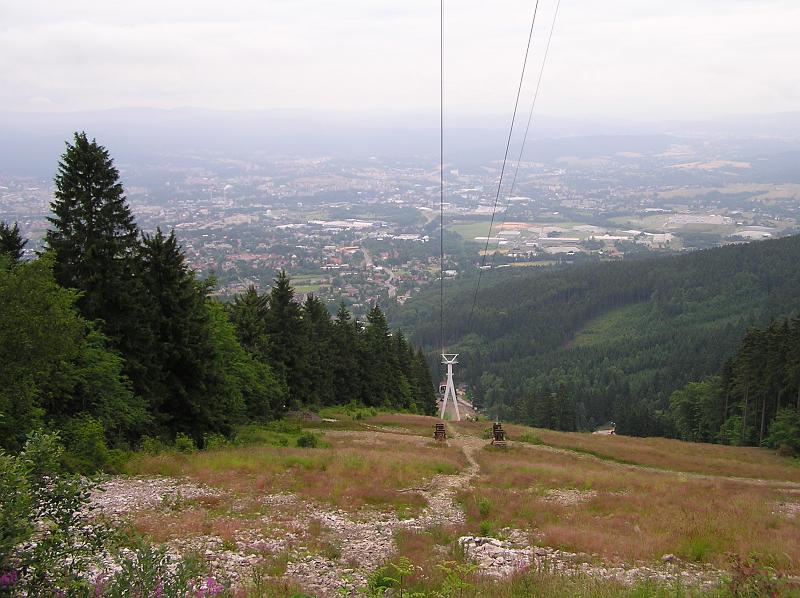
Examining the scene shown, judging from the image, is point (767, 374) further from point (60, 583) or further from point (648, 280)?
point (648, 280)

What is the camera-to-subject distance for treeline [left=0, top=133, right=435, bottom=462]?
1670 centimetres

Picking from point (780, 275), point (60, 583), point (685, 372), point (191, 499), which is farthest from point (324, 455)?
point (780, 275)

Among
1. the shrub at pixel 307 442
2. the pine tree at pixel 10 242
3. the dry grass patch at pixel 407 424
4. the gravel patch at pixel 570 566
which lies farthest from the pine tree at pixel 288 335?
the gravel patch at pixel 570 566

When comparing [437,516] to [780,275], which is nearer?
[437,516]

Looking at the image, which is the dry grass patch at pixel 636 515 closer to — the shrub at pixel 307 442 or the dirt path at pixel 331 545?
the dirt path at pixel 331 545

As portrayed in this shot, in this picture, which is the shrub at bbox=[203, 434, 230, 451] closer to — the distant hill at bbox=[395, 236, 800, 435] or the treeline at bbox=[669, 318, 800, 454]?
the treeline at bbox=[669, 318, 800, 454]

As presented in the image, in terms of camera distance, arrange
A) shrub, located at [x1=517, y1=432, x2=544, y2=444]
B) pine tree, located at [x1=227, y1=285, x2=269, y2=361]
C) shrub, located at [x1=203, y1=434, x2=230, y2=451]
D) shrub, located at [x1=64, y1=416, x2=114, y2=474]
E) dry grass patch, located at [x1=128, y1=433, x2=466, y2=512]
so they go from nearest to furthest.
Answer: dry grass patch, located at [x1=128, y1=433, x2=466, y2=512] < shrub, located at [x1=64, y1=416, x2=114, y2=474] < shrub, located at [x1=203, y1=434, x2=230, y2=451] < shrub, located at [x1=517, y1=432, x2=544, y2=444] < pine tree, located at [x1=227, y1=285, x2=269, y2=361]

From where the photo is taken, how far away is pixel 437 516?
52.2ft

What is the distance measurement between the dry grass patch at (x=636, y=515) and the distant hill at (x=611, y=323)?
83.0m

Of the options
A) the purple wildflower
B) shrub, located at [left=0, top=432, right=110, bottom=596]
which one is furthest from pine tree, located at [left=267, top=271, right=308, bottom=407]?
the purple wildflower

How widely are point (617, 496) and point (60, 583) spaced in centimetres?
1649

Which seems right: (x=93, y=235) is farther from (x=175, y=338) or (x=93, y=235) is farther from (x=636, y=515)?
Answer: (x=636, y=515)

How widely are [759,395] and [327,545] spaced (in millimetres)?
52099

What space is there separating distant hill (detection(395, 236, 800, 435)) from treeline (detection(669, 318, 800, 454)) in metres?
38.9
